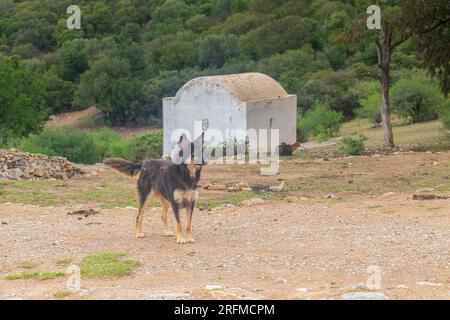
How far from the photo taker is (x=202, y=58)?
6225cm

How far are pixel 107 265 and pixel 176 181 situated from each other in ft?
6.11

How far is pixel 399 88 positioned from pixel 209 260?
2935cm

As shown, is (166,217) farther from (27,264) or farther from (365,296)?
(365,296)

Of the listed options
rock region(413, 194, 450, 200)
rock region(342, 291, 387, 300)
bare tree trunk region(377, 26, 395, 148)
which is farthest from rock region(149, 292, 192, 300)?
bare tree trunk region(377, 26, 395, 148)

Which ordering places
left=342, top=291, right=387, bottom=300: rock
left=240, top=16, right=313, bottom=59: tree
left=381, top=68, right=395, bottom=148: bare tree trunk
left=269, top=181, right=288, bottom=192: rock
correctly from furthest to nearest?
left=240, top=16, right=313, bottom=59: tree
left=381, top=68, right=395, bottom=148: bare tree trunk
left=269, top=181, right=288, bottom=192: rock
left=342, top=291, right=387, bottom=300: rock

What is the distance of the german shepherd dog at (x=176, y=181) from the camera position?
460 inches

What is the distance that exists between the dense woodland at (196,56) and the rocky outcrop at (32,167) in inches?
411

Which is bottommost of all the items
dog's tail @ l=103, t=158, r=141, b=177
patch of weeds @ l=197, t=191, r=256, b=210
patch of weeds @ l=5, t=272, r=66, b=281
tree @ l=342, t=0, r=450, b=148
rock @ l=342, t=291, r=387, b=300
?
patch of weeds @ l=5, t=272, r=66, b=281

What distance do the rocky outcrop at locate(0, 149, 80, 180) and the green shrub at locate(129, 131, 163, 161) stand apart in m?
9.06

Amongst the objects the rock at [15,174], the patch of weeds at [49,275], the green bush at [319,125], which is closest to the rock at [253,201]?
the patch of weeds at [49,275]

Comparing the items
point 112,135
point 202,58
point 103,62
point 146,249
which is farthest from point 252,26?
point 146,249

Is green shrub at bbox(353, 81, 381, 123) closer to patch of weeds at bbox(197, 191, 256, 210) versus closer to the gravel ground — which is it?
patch of weeds at bbox(197, 191, 256, 210)

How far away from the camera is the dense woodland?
38281 mm

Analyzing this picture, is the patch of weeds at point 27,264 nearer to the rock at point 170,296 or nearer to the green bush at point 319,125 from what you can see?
the rock at point 170,296
